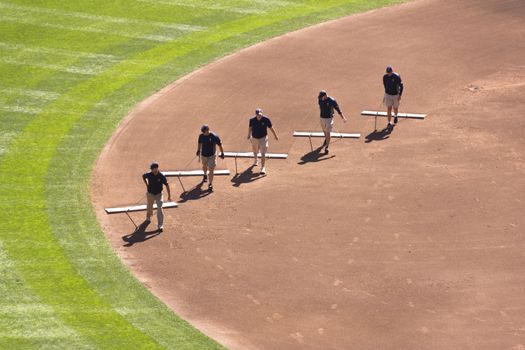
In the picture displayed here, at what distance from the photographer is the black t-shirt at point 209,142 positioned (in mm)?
33250

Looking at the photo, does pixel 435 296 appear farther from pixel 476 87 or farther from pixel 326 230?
pixel 476 87

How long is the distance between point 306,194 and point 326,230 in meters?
2.45

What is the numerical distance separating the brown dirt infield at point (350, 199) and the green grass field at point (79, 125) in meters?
0.94

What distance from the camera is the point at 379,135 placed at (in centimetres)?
3719

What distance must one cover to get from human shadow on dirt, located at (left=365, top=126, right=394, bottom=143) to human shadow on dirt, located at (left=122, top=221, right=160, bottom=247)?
362 inches

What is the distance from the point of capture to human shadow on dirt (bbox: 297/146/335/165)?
35.5 m

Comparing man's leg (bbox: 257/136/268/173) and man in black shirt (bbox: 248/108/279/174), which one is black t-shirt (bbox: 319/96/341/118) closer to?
man in black shirt (bbox: 248/108/279/174)

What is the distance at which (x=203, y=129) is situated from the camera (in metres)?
33.0

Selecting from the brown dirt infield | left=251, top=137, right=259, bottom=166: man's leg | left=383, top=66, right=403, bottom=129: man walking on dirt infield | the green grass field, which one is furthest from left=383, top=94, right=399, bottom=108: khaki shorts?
the green grass field

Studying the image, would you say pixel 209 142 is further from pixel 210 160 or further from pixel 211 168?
pixel 211 168

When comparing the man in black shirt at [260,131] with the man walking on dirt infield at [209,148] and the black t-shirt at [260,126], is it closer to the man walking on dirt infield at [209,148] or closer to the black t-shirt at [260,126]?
the black t-shirt at [260,126]

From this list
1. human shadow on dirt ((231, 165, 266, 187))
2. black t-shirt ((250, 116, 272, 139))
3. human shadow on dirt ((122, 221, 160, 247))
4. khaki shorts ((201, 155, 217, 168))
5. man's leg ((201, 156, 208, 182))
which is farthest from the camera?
black t-shirt ((250, 116, 272, 139))

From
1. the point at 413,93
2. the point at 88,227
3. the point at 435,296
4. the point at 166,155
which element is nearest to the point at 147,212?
Answer: the point at 88,227

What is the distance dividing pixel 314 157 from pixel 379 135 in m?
2.81
